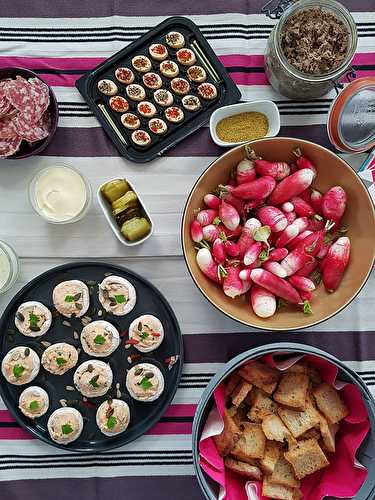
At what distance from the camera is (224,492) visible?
1.18 m

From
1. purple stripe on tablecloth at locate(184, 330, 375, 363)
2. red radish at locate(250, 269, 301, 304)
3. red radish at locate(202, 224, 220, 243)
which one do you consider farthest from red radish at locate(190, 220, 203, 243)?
purple stripe on tablecloth at locate(184, 330, 375, 363)

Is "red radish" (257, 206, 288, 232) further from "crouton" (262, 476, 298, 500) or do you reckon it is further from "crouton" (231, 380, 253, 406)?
"crouton" (262, 476, 298, 500)

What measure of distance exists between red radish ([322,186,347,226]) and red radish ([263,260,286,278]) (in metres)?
0.16

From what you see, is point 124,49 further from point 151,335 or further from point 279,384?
point 279,384

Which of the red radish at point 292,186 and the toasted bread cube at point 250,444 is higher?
the red radish at point 292,186

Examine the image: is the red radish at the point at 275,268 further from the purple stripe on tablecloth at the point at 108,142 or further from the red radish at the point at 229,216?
the purple stripe on tablecloth at the point at 108,142

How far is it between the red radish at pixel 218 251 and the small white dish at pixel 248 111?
23 cm

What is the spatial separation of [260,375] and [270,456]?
0.54 ft

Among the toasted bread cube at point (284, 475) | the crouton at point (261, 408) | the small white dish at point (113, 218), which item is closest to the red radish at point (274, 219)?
the small white dish at point (113, 218)

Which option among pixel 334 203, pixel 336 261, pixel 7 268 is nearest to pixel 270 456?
pixel 336 261

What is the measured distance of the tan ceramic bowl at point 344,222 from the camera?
A: 4.11 ft

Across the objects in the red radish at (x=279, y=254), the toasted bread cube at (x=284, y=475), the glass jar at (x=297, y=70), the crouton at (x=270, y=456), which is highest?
the glass jar at (x=297, y=70)

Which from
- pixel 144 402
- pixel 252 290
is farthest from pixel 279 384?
pixel 144 402

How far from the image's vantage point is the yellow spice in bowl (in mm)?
1367
